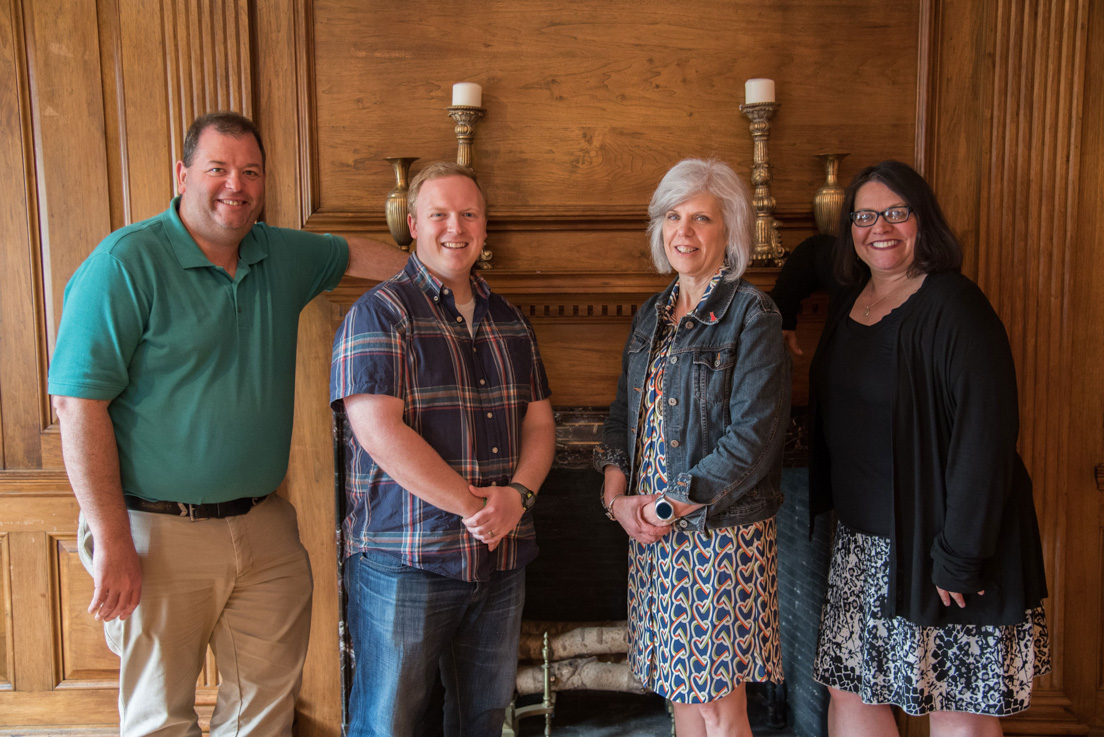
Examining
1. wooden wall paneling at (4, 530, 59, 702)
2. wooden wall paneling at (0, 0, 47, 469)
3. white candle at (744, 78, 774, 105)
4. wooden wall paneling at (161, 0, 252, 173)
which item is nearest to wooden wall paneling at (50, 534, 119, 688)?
wooden wall paneling at (4, 530, 59, 702)

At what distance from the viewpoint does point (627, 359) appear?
6.03 feet

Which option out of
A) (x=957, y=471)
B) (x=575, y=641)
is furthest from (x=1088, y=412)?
(x=575, y=641)

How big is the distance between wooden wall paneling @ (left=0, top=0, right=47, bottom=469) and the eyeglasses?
89.8 inches

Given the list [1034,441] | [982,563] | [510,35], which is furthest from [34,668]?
[1034,441]

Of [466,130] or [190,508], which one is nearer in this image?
[190,508]

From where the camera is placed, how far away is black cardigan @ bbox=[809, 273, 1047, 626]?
1.57 m

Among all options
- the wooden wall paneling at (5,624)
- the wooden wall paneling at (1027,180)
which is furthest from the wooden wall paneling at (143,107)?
the wooden wall paneling at (1027,180)

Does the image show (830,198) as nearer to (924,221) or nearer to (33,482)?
(924,221)

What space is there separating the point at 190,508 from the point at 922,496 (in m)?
1.59

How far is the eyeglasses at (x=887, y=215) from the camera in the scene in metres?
1.74

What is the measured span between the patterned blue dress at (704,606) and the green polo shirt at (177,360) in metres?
0.89

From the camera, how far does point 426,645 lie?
5.23 feet

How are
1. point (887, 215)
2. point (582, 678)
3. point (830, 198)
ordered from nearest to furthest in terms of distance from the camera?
point (887, 215)
point (830, 198)
point (582, 678)

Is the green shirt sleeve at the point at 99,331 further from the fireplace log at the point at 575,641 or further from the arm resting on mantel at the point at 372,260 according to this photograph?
the fireplace log at the point at 575,641
